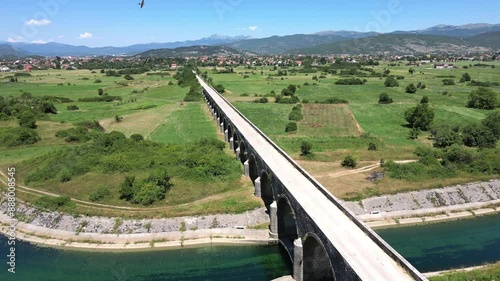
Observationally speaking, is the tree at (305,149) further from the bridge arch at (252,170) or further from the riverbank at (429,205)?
the riverbank at (429,205)

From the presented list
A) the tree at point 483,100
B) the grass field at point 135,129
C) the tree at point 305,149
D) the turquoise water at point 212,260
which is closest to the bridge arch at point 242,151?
the grass field at point 135,129

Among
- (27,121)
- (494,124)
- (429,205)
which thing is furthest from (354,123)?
(27,121)

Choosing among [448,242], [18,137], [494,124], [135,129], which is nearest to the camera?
[448,242]

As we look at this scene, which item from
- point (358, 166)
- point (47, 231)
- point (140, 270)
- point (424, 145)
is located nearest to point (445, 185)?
point (358, 166)

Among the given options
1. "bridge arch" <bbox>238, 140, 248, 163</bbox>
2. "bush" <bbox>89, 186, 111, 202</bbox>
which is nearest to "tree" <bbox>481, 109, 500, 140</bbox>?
"bridge arch" <bbox>238, 140, 248, 163</bbox>

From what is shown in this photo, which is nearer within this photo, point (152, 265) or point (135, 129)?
point (152, 265)

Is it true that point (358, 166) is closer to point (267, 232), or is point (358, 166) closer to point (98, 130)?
point (267, 232)

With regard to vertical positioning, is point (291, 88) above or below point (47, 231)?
above

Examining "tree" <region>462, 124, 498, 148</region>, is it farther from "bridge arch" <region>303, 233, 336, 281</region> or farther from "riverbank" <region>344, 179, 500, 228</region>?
"bridge arch" <region>303, 233, 336, 281</region>

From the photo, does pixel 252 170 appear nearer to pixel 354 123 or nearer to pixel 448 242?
pixel 448 242
